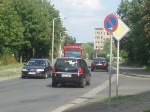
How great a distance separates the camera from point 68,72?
24172mm

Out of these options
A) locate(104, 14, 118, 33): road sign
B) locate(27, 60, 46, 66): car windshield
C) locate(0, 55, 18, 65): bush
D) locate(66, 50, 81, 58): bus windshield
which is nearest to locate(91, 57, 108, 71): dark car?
locate(66, 50, 81, 58): bus windshield

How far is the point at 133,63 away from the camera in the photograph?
83.5 metres

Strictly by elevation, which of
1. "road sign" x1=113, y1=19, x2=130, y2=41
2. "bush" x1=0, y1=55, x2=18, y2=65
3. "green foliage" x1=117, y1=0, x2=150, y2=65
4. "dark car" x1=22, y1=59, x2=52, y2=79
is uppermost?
"green foliage" x1=117, y1=0, x2=150, y2=65

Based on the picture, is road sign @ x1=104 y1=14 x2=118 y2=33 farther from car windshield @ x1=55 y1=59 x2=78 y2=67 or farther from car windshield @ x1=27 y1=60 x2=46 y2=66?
car windshield @ x1=27 y1=60 x2=46 y2=66

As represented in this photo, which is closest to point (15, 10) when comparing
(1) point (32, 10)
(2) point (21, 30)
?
(1) point (32, 10)

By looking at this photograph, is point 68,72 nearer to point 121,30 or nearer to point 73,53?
point 121,30

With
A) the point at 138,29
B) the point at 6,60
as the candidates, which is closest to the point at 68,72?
the point at 138,29

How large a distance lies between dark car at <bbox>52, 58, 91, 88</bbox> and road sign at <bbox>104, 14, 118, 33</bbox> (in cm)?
1001

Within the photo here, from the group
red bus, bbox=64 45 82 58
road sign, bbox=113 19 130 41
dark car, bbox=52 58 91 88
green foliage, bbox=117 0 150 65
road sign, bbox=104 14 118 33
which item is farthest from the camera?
red bus, bbox=64 45 82 58

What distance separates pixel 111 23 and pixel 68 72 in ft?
33.1

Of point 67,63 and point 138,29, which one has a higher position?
point 138,29

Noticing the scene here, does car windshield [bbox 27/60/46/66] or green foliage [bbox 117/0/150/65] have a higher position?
green foliage [bbox 117/0/150/65]

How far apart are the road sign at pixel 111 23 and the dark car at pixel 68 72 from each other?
10009 mm

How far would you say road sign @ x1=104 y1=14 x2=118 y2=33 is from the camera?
1433 cm
